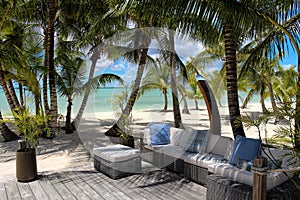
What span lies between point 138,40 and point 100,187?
5.71 meters

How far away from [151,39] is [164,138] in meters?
4.07

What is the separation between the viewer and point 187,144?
14.9 feet

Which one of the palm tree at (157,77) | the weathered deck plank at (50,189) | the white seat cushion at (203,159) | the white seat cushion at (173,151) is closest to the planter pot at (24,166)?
the weathered deck plank at (50,189)

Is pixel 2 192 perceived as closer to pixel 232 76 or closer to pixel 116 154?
pixel 116 154

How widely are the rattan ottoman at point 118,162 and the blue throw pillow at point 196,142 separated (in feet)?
3.06

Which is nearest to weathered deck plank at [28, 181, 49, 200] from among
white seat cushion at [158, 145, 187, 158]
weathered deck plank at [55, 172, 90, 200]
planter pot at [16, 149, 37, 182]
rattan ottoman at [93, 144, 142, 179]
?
planter pot at [16, 149, 37, 182]

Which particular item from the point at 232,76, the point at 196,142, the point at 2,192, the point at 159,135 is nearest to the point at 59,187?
the point at 2,192

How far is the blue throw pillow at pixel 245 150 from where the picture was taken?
3.47 meters

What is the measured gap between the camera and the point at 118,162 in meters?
4.16

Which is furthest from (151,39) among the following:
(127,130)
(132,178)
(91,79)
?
(132,178)

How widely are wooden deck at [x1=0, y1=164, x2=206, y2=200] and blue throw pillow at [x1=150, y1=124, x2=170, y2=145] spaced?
854 millimetres

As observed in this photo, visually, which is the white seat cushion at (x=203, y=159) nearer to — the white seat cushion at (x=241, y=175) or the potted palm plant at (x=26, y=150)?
the white seat cushion at (x=241, y=175)

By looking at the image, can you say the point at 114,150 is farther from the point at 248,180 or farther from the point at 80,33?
the point at 80,33

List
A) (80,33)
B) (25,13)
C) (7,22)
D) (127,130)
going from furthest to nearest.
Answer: (80,33)
(25,13)
(7,22)
(127,130)
